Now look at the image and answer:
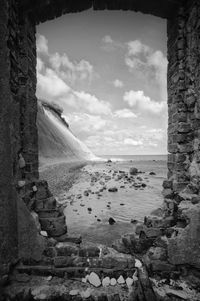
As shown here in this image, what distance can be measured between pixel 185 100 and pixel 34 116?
3001 millimetres

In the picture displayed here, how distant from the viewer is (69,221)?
17.9 feet

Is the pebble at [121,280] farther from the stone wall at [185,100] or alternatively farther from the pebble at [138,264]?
the stone wall at [185,100]

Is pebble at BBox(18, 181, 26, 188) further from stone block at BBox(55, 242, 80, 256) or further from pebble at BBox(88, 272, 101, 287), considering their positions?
pebble at BBox(88, 272, 101, 287)

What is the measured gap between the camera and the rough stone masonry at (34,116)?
2.64 meters

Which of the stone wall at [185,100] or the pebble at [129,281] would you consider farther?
the stone wall at [185,100]

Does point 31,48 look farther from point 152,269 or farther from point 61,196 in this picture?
point 61,196

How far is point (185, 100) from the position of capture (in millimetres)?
3270

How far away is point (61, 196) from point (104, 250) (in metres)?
5.80

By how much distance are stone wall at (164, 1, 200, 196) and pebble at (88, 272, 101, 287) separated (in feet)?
6.35

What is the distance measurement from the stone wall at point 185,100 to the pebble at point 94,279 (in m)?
1.94

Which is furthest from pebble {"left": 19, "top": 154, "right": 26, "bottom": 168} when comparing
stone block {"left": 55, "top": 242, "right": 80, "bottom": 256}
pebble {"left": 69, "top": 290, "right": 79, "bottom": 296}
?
pebble {"left": 69, "top": 290, "right": 79, "bottom": 296}

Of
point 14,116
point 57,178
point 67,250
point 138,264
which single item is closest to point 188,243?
point 138,264

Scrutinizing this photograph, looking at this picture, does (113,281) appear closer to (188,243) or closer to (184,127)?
(188,243)

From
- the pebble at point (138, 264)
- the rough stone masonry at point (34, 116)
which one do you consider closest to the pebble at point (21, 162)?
the rough stone masonry at point (34, 116)
